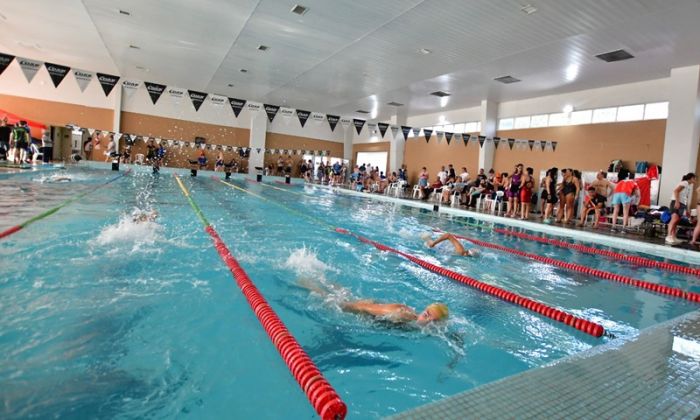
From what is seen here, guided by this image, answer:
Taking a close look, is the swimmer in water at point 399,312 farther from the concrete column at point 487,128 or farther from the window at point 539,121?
the concrete column at point 487,128

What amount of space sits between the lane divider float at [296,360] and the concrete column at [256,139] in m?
19.4

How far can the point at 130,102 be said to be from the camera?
19.4 m

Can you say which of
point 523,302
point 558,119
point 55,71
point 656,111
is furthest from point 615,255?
point 55,71

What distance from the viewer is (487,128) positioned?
1445 cm

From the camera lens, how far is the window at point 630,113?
10.7m

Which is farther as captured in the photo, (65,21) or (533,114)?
(533,114)

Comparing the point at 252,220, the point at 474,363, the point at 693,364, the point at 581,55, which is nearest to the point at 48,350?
the point at 474,363

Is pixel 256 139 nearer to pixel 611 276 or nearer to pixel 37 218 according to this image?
pixel 37 218

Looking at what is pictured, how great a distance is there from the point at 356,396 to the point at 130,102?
70.5 feet

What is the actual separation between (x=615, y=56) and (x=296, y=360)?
10.3m

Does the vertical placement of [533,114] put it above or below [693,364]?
above

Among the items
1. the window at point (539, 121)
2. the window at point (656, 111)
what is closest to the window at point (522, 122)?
the window at point (539, 121)

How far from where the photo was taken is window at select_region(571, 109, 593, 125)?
11.9m

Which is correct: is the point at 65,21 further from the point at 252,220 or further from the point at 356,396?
the point at 356,396
